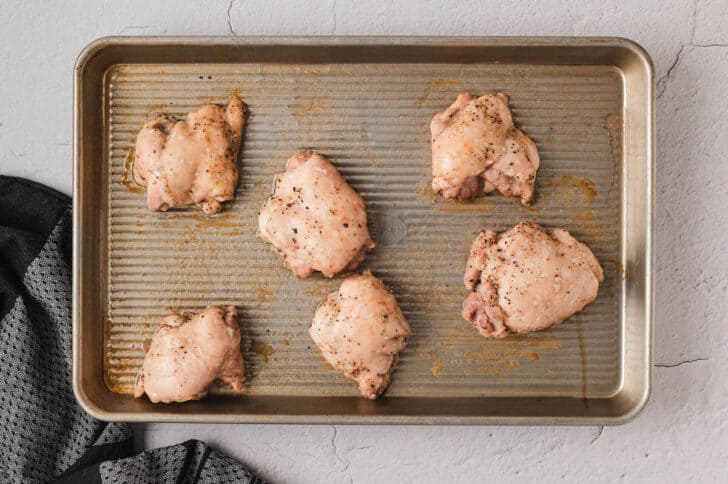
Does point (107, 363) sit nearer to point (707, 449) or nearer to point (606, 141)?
point (606, 141)

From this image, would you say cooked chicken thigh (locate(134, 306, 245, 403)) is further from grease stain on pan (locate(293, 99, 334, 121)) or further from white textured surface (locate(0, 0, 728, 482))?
grease stain on pan (locate(293, 99, 334, 121))

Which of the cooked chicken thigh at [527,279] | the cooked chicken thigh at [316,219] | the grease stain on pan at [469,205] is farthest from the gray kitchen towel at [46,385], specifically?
the grease stain on pan at [469,205]

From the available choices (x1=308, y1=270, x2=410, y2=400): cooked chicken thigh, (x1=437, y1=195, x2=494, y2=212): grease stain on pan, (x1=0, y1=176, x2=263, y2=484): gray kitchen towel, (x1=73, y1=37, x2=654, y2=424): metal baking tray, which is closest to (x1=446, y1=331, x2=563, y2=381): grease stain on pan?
(x1=73, y1=37, x2=654, y2=424): metal baking tray

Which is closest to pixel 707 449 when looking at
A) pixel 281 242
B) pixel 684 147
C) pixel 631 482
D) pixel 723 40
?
pixel 631 482

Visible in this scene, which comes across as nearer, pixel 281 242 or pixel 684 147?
pixel 281 242

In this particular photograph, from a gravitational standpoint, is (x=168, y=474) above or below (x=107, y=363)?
below

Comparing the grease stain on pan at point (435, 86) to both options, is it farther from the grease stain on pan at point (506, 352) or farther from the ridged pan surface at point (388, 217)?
the grease stain on pan at point (506, 352)
